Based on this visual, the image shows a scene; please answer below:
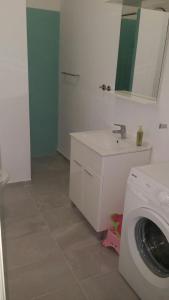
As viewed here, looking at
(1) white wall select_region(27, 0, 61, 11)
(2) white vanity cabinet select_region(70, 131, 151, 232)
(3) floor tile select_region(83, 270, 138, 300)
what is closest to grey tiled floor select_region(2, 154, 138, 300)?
(3) floor tile select_region(83, 270, 138, 300)

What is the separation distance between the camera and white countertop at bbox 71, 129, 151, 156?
1954 mm

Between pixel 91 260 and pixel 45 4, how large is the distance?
2.99 m

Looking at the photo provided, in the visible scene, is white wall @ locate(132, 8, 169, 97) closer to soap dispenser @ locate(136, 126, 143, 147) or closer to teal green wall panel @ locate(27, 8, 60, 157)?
soap dispenser @ locate(136, 126, 143, 147)

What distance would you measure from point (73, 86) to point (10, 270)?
2.26 m

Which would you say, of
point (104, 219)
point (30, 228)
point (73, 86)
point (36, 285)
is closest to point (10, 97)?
point (73, 86)

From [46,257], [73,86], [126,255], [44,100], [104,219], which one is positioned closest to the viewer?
[126,255]

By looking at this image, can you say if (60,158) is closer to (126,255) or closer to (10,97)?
(10,97)

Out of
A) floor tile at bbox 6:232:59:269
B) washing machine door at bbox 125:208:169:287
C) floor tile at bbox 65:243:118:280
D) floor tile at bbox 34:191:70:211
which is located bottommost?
floor tile at bbox 65:243:118:280

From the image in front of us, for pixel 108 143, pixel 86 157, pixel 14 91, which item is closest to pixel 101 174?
pixel 86 157

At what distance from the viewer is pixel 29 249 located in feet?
6.57

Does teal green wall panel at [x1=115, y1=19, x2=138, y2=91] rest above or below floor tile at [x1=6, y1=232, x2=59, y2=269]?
above

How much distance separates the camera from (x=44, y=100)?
11.8ft

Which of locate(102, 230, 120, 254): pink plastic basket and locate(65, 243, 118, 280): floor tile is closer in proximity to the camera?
locate(65, 243, 118, 280): floor tile

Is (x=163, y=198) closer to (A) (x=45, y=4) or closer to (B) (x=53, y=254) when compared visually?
(B) (x=53, y=254)
